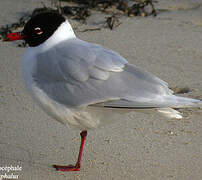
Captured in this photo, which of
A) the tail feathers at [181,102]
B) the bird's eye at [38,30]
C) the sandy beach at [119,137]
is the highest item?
the bird's eye at [38,30]

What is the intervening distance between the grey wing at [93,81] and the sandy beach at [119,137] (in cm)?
33

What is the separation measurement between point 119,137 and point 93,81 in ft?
2.74

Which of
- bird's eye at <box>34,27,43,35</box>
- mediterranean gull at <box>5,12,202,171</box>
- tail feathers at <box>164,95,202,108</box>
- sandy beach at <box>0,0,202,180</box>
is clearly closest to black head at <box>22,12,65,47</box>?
bird's eye at <box>34,27,43,35</box>

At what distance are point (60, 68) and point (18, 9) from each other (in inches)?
145

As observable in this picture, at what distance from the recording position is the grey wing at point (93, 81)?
10.2 feet

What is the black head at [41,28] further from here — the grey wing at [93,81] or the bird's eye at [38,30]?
the grey wing at [93,81]

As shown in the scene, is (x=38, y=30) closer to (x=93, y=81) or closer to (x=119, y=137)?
(x=93, y=81)

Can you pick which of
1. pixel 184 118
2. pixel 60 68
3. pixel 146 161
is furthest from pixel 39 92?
pixel 184 118

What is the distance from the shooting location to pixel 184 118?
13.5ft

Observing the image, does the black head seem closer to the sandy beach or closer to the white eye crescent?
the white eye crescent

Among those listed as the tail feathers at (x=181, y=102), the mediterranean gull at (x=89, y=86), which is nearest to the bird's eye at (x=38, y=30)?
the mediterranean gull at (x=89, y=86)

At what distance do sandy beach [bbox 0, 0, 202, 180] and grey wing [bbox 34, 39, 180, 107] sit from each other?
33 centimetres

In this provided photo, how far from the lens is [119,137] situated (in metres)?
3.84

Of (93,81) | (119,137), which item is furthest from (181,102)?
(119,137)
